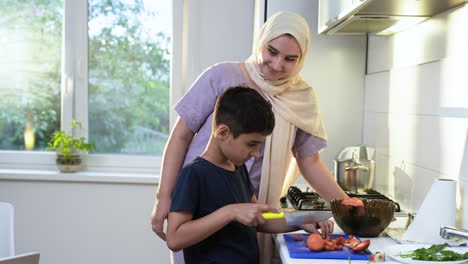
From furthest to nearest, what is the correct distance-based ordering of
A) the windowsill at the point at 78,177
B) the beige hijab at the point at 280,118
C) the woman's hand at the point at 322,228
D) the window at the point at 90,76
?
the window at the point at 90,76, the windowsill at the point at 78,177, the beige hijab at the point at 280,118, the woman's hand at the point at 322,228

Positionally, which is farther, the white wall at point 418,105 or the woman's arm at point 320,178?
the woman's arm at point 320,178

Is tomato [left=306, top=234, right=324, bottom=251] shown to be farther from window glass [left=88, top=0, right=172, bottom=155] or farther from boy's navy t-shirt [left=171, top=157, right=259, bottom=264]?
window glass [left=88, top=0, right=172, bottom=155]

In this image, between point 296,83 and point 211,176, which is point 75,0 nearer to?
point 296,83

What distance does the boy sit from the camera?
4.37 ft

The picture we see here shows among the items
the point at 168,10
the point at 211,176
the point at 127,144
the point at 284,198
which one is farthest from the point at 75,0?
the point at 211,176

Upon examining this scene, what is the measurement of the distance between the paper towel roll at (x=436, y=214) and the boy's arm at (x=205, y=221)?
458 millimetres

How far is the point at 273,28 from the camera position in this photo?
5.52 ft

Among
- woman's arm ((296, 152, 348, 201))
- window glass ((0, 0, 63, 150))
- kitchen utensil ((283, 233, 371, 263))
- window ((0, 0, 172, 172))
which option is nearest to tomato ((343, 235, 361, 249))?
kitchen utensil ((283, 233, 371, 263))

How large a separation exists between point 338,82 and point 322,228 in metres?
1.23

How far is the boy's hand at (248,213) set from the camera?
4.25 feet

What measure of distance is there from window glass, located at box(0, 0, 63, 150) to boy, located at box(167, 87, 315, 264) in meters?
2.16

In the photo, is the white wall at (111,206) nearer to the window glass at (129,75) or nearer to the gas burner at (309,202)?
the window glass at (129,75)

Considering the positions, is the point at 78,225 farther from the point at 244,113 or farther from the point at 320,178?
the point at 244,113

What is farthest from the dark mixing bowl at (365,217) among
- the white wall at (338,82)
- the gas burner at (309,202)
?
the white wall at (338,82)
